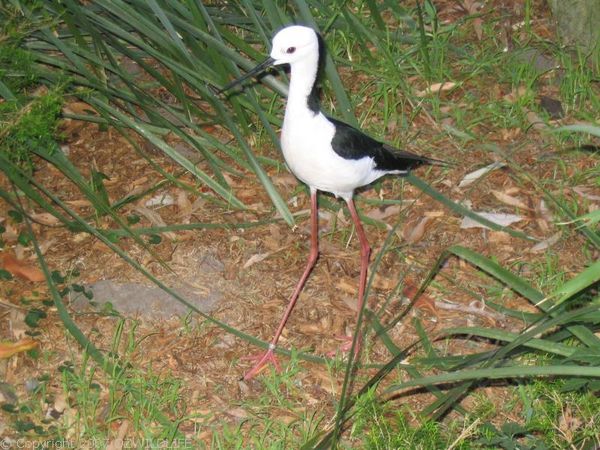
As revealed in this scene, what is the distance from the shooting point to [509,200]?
4.34 meters

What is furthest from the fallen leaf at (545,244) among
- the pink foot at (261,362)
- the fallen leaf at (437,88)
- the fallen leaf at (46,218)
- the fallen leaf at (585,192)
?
the fallen leaf at (46,218)

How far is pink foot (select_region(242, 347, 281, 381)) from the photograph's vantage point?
142 inches

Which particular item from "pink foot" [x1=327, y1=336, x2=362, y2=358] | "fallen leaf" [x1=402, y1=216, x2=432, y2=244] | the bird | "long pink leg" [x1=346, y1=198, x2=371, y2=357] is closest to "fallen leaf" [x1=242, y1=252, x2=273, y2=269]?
the bird

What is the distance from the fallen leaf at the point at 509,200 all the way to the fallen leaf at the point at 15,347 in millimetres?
2324

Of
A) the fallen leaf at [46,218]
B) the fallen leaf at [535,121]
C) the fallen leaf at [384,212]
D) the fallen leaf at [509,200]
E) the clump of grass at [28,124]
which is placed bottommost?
the fallen leaf at [46,218]

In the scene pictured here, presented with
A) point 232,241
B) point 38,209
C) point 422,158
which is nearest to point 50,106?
point 38,209

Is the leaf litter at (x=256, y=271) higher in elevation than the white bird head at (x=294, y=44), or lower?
lower

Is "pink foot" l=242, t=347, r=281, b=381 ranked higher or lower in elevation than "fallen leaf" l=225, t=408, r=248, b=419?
higher

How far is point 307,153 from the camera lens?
138 inches

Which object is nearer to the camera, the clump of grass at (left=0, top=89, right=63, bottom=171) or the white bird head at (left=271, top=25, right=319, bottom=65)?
the white bird head at (left=271, top=25, right=319, bottom=65)

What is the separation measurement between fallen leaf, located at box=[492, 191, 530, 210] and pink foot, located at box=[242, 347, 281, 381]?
4.85ft

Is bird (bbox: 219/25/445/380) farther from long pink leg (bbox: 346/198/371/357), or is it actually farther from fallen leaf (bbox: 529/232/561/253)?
fallen leaf (bbox: 529/232/561/253)

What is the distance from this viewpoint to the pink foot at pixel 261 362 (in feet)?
11.8

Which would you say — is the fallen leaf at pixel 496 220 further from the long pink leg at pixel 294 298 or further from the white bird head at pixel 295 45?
the white bird head at pixel 295 45
